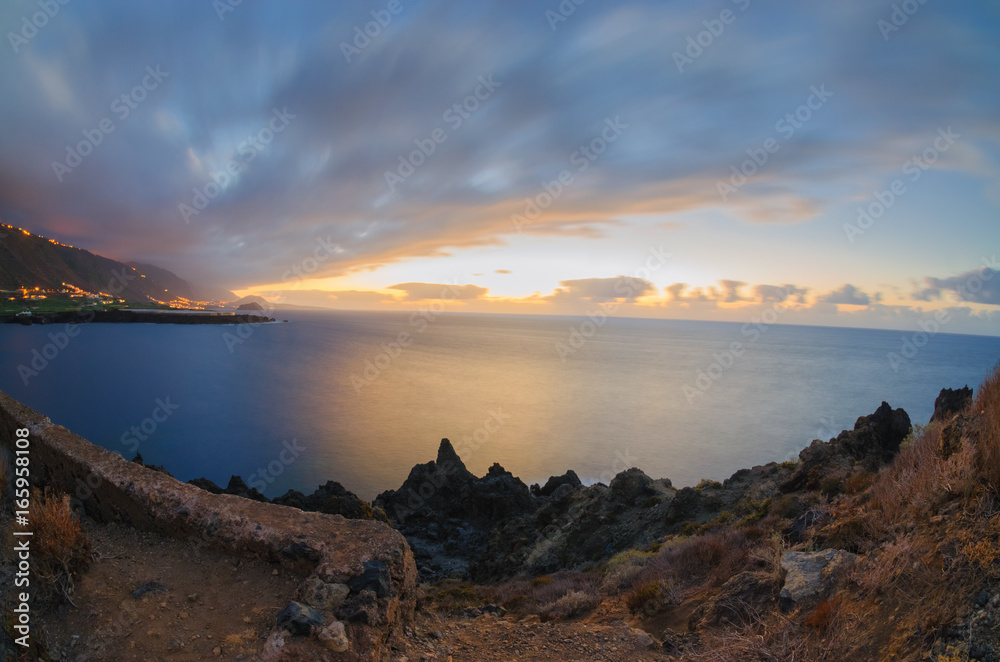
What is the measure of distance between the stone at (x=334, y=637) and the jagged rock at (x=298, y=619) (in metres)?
0.09

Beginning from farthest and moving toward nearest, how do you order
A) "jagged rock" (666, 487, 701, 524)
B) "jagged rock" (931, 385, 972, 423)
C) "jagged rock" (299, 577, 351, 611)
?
"jagged rock" (666, 487, 701, 524), "jagged rock" (931, 385, 972, 423), "jagged rock" (299, 577, 351, 611)

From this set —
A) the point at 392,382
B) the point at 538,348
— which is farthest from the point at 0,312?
the point at 538,348

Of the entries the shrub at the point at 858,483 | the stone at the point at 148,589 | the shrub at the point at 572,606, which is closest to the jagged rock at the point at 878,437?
the shrub at the point at 858,483

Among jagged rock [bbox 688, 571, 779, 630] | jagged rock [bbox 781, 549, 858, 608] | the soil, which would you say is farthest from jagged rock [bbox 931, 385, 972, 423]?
the soil

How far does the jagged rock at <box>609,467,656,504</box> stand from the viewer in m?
17.0

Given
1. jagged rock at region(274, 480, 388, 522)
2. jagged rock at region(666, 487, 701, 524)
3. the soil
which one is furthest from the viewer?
jagged rock at region(274, 480, 388, 522)

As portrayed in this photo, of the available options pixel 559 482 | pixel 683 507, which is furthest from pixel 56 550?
pixel 559 482

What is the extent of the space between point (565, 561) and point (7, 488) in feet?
45.3

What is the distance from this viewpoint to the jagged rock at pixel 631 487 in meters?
17.0

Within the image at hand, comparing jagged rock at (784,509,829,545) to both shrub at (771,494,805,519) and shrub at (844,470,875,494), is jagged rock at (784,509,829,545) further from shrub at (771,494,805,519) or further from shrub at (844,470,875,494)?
shrub at (771,494,805,519)

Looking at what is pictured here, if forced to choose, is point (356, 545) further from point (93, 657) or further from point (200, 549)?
point (93, 657)

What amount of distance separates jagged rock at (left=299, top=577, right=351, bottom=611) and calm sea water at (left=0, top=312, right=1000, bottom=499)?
2381 centimetres

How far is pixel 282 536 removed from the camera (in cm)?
556

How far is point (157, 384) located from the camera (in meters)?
51.3
